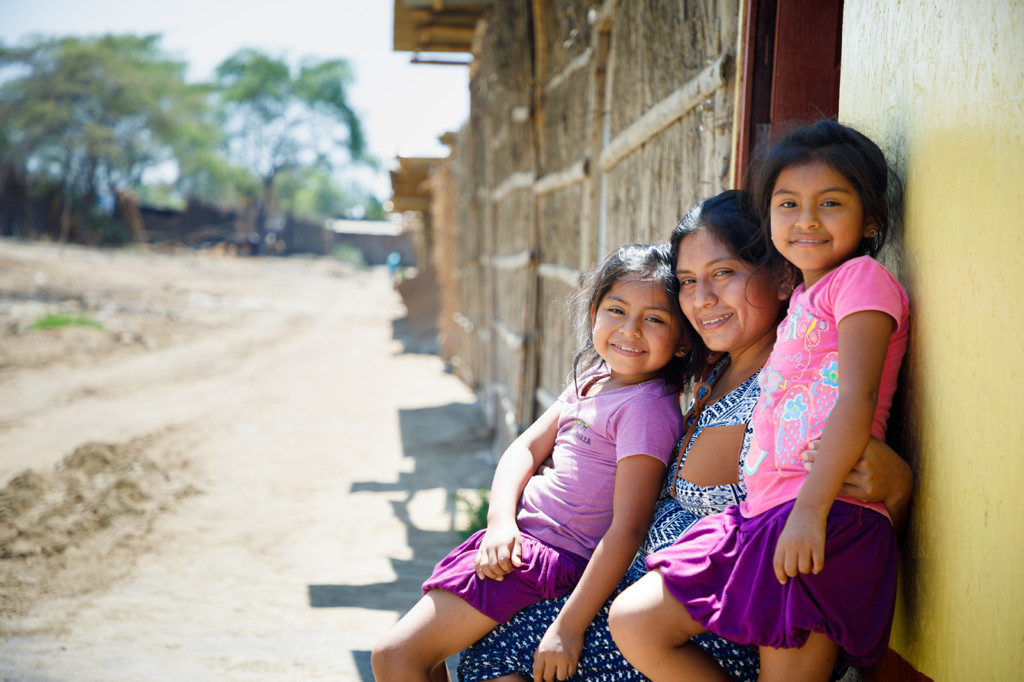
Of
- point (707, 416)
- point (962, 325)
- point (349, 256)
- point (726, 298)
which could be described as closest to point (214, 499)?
point (707, 416)

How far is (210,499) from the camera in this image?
16.5 feet

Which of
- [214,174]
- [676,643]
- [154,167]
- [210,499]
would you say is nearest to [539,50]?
[210,499]

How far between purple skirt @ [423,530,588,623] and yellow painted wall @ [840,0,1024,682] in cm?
71

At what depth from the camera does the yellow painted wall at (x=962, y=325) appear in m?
1.17

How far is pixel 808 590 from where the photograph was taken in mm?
1343

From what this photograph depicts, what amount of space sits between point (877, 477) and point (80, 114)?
36993 millimetres

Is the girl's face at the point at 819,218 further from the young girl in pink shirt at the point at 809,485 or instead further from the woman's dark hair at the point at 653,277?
the woman's dark hair at the point at 653,277

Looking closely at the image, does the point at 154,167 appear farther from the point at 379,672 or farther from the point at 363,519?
the point at 379,672

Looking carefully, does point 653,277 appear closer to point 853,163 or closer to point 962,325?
point 853,163

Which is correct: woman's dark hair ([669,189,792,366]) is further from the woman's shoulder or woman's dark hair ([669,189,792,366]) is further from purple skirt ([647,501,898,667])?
purple skirt ([647,501,898,667])

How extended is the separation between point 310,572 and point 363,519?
914mm

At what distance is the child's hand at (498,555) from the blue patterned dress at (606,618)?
13 centimetres

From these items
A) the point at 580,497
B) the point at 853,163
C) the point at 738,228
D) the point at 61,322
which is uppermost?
the point at 853,163

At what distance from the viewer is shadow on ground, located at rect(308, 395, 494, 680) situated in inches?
140
